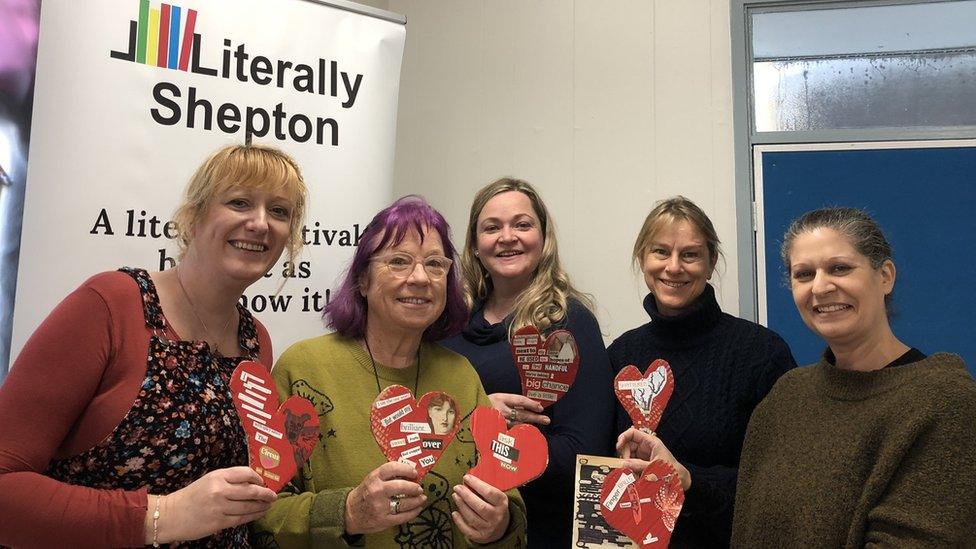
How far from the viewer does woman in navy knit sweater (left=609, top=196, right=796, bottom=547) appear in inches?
69.6

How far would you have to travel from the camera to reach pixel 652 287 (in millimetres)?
2025

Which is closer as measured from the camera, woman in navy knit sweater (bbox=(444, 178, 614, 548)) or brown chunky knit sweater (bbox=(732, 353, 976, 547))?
brown chunky knit sweater (bbox=(732, 353, 976, 547))

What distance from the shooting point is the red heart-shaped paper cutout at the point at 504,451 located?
4.91ft

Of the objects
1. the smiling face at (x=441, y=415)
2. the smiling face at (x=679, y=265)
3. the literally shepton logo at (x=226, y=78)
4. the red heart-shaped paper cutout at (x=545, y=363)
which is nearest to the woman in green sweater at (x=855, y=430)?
the smiling face at (x=679, y=265)

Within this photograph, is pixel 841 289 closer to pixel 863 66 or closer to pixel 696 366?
pixel 696 366

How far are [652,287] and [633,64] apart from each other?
159 centimetres

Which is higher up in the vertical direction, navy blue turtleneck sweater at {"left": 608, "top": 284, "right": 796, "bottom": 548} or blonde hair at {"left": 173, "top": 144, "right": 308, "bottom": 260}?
blonde hair at {"left": 173, "top": 144, "right": 308, "bottom": 260}

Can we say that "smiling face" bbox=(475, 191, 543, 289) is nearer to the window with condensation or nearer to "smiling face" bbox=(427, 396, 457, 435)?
"smiling face" bbox=(427, 396, 457, 435)

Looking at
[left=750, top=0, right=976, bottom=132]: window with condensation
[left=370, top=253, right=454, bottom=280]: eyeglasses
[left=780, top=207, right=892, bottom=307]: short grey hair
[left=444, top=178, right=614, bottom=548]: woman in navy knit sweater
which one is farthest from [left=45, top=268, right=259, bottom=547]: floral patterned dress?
[left=750, top=0, right=976, bottom=132]: window with condensation

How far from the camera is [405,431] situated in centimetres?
144

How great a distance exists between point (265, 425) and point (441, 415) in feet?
1.15

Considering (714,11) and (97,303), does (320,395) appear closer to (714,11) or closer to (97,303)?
(97,303)

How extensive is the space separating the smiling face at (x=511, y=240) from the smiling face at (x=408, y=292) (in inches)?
19.2

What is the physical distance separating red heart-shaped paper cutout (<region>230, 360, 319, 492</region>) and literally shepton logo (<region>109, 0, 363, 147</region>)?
1.34 meters
